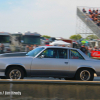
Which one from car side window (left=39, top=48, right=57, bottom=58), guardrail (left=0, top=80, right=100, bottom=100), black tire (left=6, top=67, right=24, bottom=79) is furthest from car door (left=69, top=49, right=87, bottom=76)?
guardrail (left=0, top=80, right=100, bottom=100)

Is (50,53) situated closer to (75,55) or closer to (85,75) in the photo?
(75,55)

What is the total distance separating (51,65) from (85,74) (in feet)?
4.46

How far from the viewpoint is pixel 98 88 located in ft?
16.0

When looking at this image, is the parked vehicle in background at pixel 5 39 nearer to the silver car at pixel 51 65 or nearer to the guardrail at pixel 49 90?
the silver car at pixel 51 65

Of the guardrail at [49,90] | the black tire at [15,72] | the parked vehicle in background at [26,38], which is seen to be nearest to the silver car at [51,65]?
the black tire at [15,72]

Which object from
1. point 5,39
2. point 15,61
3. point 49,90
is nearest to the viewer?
point 49,90

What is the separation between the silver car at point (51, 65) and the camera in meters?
7.15

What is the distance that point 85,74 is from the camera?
763 cm

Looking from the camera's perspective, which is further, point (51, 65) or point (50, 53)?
point (50, 53)

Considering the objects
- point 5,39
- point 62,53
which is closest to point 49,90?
point 62,53

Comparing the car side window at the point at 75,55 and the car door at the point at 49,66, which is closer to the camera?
the car door at the point at 49,66

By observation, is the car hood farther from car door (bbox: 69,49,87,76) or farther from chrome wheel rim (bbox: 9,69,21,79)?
car door (bbox: 69,49,87,76)

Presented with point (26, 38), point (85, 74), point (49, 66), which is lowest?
point (85, 74)

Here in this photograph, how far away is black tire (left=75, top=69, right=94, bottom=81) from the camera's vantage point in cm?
753
